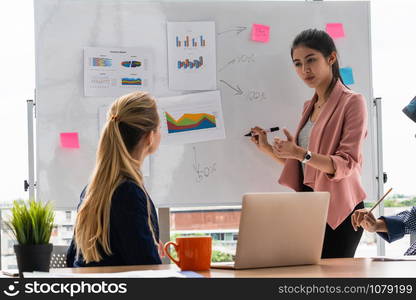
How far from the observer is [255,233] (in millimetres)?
1410

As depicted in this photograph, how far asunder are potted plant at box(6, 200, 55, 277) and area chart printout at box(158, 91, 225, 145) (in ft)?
5.85

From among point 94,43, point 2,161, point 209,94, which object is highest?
point 94,43

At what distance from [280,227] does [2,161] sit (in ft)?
6.86

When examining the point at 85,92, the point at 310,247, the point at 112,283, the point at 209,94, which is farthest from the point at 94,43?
the point at 112,283

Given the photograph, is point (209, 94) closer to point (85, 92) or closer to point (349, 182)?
point (85, 92)

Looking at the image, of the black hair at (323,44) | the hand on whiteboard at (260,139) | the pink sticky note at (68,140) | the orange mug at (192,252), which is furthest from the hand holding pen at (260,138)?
the orange mug at (192,252)

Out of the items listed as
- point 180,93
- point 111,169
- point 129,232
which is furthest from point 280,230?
point 180,93

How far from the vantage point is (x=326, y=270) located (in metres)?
1.42

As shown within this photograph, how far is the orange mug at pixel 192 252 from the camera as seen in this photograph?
1.37 m

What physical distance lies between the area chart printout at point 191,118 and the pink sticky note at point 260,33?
0.34 metres

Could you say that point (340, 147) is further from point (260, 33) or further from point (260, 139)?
point (260, 33)

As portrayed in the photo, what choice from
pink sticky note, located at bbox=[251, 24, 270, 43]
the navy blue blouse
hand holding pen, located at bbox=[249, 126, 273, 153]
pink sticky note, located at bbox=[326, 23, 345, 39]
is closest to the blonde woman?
the navy blue blouse

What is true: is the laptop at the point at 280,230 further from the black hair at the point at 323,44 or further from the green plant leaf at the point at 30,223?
the black hair at the point at 323,44

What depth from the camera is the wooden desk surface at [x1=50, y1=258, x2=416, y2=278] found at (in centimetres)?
130
